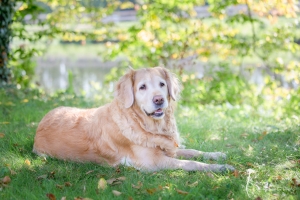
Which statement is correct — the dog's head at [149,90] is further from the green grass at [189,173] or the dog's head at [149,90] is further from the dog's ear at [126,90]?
the green grass at [189,173]

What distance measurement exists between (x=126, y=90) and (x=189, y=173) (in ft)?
3.65

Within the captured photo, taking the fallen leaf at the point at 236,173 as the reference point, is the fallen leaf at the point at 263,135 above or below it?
below

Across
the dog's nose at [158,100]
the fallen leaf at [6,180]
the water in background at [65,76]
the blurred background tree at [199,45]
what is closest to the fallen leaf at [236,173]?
the dog's nose at [158,100]

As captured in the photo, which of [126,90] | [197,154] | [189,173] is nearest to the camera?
[189,173]

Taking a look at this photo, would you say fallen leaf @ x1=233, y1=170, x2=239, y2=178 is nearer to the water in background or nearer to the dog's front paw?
the dog's front paw

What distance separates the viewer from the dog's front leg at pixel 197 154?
185 inches

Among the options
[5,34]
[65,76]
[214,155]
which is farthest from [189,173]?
[65,76]

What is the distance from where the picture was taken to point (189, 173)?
4.23 meters

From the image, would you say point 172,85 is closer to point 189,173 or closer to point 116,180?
point 189,173

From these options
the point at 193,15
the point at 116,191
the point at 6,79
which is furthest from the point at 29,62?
the point at 116,191

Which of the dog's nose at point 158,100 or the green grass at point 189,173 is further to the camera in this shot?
the dog's nose at point 158,100

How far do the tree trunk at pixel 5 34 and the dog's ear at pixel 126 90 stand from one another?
5.09 meters

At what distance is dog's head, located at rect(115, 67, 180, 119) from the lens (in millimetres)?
4402

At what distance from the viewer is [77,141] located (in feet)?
15.6
